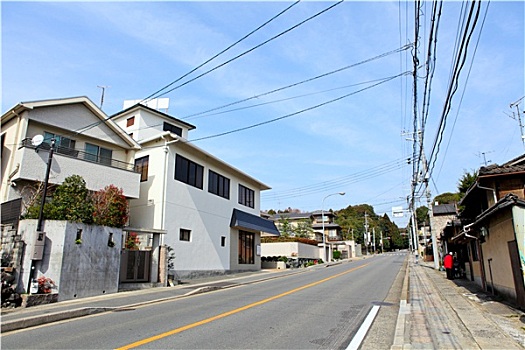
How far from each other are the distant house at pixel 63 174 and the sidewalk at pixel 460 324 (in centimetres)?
1106

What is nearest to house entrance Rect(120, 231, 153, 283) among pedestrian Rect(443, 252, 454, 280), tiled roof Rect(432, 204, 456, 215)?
pedestrian Rect(443, 252, 454, 280)

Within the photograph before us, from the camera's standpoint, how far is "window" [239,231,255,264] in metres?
29.1

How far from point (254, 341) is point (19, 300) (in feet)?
29.0

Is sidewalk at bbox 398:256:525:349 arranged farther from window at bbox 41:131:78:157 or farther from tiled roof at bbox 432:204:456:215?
tiled roof at bbox 432:204:456:215

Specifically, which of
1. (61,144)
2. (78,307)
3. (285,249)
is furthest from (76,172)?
(285,249)

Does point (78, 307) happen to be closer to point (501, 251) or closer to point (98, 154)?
point (98, 154)

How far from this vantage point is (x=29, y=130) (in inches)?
676

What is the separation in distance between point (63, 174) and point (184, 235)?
7.74 m

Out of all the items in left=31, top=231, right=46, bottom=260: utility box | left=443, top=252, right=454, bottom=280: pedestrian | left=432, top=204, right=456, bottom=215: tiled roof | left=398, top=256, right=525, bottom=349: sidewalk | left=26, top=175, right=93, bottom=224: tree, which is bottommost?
left=398, top=256, right=525, bottom=349: sidewalk

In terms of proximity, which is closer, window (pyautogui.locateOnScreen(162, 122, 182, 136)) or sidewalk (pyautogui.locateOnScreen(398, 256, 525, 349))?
sidewalk (pyautogui.locateOnScreen(398, 256, 525, 349))

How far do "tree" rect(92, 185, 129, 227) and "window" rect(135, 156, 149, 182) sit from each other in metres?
3.33

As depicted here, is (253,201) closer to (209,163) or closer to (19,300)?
(209,163)

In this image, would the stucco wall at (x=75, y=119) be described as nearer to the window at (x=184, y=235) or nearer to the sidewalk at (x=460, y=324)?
the window at (x=184, y=235)

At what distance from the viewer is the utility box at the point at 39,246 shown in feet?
39.2
